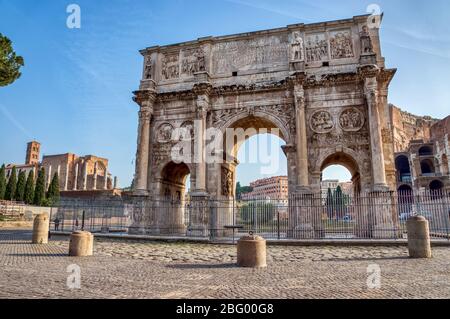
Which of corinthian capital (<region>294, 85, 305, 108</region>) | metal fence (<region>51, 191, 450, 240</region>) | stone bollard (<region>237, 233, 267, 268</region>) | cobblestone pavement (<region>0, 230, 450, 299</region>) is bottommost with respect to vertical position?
cobblestone pavement (<region>0, 230, 450, 299</region>)

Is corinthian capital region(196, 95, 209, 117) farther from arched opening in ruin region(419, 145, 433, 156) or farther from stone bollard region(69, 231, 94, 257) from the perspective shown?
arched opening in ruin region(419, 145, 433, 156)

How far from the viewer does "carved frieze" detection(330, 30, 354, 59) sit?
1745 cm

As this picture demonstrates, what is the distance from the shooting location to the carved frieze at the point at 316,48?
58.0ft

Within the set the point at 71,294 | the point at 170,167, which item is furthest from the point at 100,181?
the point at 71,294

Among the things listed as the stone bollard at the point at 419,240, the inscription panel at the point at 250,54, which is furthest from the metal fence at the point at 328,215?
the inscription panel at the point at 250,54

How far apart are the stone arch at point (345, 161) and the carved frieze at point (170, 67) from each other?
1030 centimetres

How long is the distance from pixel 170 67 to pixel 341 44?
10348 millimetres

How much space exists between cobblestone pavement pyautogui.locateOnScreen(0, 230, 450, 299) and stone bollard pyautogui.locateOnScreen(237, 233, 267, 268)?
273 mm

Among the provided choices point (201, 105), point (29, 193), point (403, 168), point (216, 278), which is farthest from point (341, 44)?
point (29, 193)

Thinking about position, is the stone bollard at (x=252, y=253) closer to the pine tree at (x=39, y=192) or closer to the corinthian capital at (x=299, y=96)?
the corinthian capital at (x=299, y=96)
